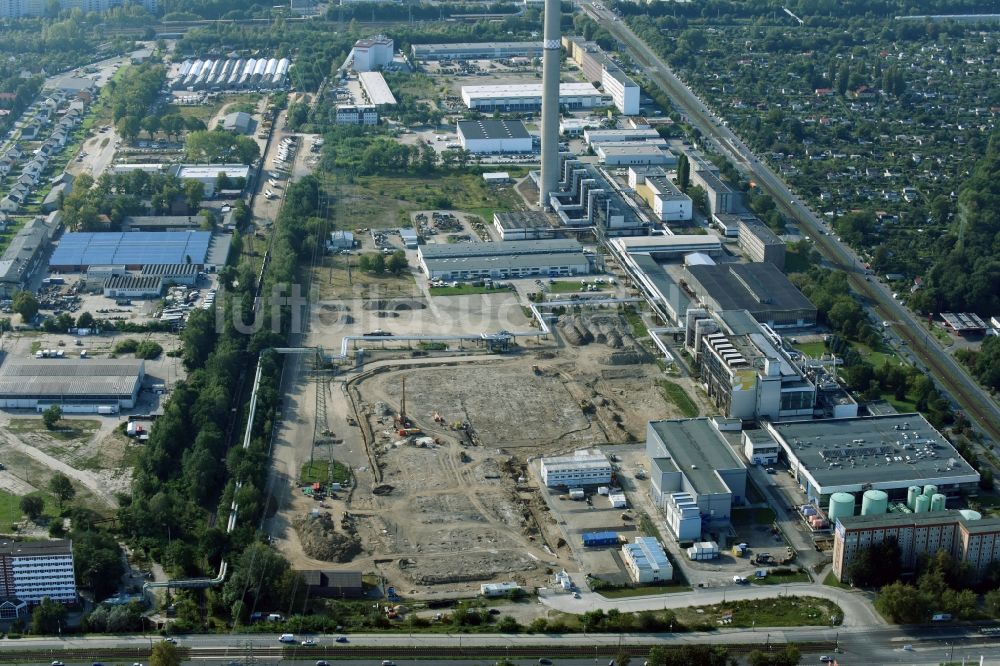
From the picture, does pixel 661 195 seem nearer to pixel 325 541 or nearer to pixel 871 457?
pixel 871 457

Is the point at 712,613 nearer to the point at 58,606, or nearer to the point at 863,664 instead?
the point at 863,664

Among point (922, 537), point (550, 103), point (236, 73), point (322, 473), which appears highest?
point (550, 103)

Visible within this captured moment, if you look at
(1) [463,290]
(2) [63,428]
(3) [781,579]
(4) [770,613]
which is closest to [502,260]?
(1) [463,290]

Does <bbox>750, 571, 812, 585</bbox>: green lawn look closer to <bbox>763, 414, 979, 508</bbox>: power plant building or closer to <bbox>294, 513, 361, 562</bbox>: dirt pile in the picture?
<bbox>763, 414, 979, 508</bbox>: power plant building

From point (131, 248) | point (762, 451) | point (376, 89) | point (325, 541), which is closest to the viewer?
point (325, 541)

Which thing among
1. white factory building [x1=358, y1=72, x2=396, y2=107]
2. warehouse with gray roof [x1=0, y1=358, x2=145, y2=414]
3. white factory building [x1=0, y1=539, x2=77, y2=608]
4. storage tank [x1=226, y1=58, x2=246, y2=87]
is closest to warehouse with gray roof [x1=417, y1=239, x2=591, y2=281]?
warehouse with gray roof [x1=0, y1=358, x2=145, y2=414]

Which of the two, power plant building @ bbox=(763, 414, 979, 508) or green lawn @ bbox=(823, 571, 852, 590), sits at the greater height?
power plant building @ bbox=(763, 414, 979, 508)
